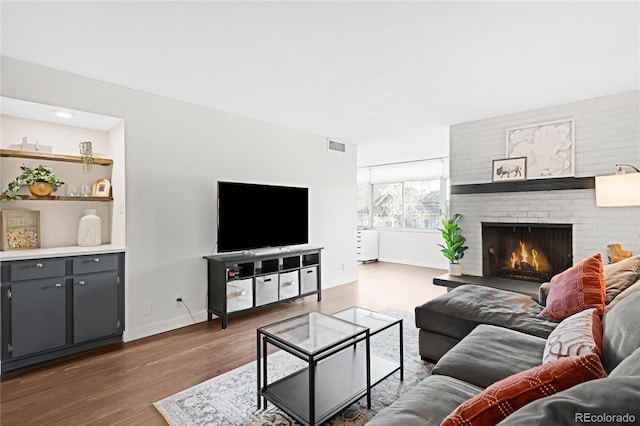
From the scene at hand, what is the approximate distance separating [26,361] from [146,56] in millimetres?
2620

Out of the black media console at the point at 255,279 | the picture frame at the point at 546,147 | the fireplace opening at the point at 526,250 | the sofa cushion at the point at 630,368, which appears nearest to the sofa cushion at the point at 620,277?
the sofa cushion at the point at 630,368

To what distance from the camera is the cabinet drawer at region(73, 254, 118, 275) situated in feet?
9.44

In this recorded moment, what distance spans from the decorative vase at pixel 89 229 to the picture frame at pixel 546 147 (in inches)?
194

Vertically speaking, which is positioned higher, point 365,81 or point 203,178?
point 365,81

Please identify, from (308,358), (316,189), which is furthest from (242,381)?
(316,189)

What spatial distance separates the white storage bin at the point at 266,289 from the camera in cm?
389

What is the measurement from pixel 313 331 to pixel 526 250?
345 cm

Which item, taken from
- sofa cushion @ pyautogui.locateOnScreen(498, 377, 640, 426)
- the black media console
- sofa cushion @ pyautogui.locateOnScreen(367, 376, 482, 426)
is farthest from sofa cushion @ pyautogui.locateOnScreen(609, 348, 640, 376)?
the black media console

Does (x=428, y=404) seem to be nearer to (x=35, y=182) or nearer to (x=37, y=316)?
(x=37, y=316)

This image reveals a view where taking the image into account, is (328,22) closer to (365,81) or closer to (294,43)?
(294,43)

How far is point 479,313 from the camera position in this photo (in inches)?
94.7

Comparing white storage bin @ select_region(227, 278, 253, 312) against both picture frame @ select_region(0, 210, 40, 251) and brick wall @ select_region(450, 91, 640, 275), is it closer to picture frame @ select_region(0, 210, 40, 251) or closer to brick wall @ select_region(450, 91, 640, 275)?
picture frame @ select_region(0, 210, 40, 251)

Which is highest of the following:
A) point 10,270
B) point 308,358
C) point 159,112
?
point 159,112

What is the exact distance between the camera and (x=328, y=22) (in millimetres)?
2170
